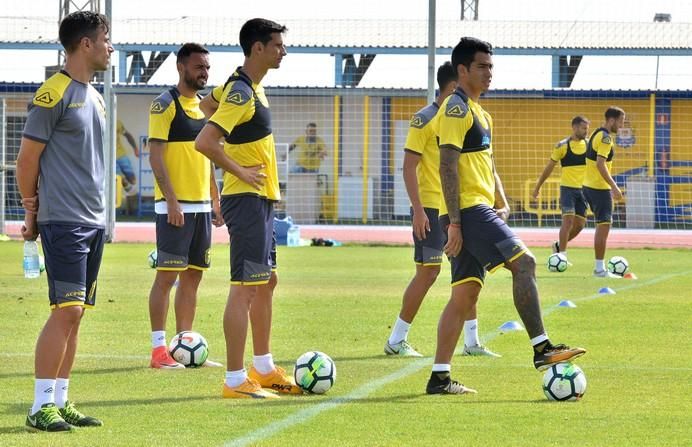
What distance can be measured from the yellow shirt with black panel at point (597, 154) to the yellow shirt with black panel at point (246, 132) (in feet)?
37.2

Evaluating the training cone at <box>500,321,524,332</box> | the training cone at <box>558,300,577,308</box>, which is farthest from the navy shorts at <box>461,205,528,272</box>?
the training cone at <box>558,300,577,308</box>

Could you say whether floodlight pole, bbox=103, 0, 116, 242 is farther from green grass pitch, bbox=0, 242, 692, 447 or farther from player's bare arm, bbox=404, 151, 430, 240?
player's bare arm, bbox=404, 151, 430, 240

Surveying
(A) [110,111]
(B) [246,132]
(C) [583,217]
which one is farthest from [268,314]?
(A) [110,111]

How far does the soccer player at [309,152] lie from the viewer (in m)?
37.7

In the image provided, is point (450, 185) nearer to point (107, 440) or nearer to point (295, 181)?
point (107, 440)

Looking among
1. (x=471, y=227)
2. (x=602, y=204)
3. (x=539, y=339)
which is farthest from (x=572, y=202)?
(x=539, y=339)

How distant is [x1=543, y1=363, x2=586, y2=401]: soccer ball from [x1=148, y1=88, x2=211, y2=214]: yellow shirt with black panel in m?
3.35

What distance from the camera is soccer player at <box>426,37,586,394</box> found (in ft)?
27.5

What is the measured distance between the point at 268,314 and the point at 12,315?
5357 millimetres

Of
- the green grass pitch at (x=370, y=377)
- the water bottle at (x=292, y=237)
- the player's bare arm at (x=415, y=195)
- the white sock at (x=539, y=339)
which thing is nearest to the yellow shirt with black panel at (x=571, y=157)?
the green grass pitch at (x=370, y=377)

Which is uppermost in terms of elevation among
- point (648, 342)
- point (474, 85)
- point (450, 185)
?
point (474, 85)

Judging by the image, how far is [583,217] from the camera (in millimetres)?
21141

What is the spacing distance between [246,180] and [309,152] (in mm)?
29842

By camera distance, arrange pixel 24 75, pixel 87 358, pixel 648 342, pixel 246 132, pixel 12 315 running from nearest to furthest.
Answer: pixel 246 132
pixel 87 358
pixel 648 342
pixel 12 315
pixel 24 75
